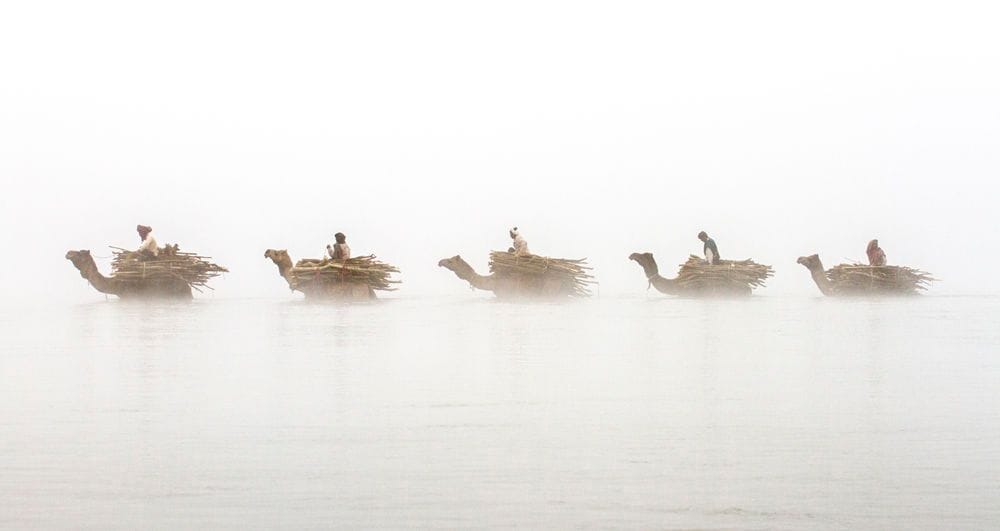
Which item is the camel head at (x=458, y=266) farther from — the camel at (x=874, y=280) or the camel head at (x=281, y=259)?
the camel at (x=874, y=280)

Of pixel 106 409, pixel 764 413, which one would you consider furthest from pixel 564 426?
pixel 106 409

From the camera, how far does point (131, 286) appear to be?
1825cm

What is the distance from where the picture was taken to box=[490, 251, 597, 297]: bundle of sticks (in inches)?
744

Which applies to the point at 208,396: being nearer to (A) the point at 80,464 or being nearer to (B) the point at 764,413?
(A) the point at 80,464

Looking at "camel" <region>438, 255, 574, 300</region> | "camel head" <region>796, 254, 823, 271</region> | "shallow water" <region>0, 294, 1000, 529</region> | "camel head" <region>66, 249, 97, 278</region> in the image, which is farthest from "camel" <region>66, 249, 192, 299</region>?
"camel head" <region>796, 254, 823, 271</region>

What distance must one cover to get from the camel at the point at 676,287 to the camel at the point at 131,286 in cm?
698

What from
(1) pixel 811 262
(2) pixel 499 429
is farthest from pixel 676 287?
(2) pixel 499 429

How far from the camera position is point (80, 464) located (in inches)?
238

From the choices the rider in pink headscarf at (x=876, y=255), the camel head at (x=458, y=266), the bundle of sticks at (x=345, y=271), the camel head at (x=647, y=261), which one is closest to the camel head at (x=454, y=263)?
the camel head at (x=458, y=266)

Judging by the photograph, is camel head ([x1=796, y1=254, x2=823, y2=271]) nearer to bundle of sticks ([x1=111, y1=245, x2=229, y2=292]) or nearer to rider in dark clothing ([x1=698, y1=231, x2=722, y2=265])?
rider in dark clothing ([x1=698, y1=231, x2=722, y2=265])

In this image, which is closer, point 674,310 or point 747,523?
point 747,523

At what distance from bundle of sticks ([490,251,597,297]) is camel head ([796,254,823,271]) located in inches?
153

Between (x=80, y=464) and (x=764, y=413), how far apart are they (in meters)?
3.84

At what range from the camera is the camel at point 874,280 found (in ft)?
64.8
